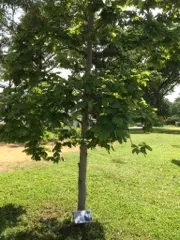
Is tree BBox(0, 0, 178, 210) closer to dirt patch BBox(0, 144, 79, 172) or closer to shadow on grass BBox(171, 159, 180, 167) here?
dirt patch BBox(0, 144, 79, 172)

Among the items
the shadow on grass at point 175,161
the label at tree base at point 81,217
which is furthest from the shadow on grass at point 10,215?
the shadow on grass at point 175,161

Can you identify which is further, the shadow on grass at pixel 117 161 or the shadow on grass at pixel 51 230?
the shadow on grass at pixel 117 161

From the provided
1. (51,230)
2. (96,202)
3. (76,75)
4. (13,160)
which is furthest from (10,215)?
(13,160)

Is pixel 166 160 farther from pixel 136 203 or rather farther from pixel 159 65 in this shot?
pixel 159 65

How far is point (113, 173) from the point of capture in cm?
873

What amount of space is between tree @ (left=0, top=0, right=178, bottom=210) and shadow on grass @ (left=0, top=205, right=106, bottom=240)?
714 mm

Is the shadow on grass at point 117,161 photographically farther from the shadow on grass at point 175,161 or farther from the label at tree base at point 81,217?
the label at tree base at point 81,217

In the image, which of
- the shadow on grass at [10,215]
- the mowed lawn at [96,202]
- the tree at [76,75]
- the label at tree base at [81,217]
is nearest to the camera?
the tree at [76,75]

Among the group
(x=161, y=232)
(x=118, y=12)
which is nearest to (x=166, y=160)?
(x=161, y=232)

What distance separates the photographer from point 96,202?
6328mm

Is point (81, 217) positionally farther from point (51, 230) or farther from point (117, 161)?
point (117, 161)

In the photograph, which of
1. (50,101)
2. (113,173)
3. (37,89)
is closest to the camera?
(50,101)

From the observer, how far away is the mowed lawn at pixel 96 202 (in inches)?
200

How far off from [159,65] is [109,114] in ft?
5.43
